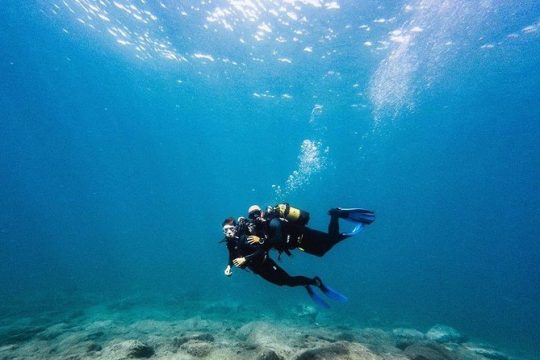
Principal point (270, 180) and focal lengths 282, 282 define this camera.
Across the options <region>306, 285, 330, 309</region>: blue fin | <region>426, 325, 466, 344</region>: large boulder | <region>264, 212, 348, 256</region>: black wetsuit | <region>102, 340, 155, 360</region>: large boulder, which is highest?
<region>264, 212, 348, 256</region>: black wetsuit

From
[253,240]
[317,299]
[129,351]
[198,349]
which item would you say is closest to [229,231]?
[253,240]

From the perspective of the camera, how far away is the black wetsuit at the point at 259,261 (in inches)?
199

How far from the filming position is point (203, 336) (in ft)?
29.5

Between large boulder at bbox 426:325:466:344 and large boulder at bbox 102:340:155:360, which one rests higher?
large boulder at bbox 102:340:155:360

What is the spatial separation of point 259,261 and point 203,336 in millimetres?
5374

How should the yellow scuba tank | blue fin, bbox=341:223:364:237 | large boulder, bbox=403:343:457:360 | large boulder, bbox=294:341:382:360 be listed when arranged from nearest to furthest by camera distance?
large boulder, bbox=294:341:382:360
the yellow scuba tank
blue fin, bbox=341:223:364:237
large boulder, bbox=403:343:457:360

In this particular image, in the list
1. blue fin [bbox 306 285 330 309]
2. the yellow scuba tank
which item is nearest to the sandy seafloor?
blue fin [bbox 306 285 330 309]

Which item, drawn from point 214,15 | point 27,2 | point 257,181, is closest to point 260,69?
point 214,15

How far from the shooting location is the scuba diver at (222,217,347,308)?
16.5ft

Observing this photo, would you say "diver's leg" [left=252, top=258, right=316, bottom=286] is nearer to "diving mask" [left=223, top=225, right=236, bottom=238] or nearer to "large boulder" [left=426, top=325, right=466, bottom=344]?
"diving mask" [left=223, top=225, right=236, bottom=238]

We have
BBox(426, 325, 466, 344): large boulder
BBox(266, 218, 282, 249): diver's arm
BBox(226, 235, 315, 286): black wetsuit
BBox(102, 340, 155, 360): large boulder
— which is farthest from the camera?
BBox(426, 325, 466, 344): large boulder

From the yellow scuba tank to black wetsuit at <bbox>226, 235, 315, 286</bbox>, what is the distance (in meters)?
0.76

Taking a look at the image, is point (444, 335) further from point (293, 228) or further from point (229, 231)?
point (229, 231)

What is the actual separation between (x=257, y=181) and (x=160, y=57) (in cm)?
9541
